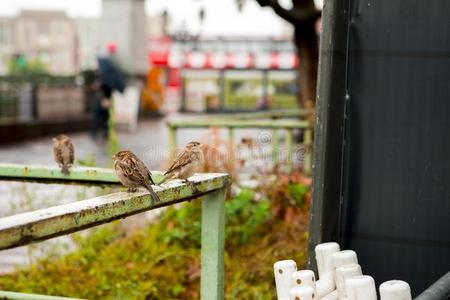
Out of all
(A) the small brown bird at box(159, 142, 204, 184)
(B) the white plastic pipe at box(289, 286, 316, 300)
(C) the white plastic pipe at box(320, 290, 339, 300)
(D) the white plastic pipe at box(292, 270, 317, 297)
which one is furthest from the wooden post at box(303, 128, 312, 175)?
(B) the white plastic pipe at box(289, 286, 316, 300)

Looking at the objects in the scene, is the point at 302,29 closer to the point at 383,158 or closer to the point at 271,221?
the point at 271,221

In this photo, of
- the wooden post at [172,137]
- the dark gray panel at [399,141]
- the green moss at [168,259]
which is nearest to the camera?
the dark gray panel at [399,141]

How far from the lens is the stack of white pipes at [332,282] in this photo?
3.09m

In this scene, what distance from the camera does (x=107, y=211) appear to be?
9.25ft

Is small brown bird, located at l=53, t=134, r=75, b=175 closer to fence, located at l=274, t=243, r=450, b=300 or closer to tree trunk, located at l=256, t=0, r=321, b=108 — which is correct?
fence, located at l=274, t=243, r=450, b=300

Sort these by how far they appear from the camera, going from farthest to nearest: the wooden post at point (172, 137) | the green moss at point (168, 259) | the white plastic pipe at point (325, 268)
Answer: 1. the wooden post at point (172, 137)
2. the green moss at point (168, 259)
3. the white plastic pipe at point (325, 268)

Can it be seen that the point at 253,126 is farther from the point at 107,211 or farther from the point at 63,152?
the point at 107,211

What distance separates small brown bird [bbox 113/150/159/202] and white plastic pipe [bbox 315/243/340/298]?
78 cm

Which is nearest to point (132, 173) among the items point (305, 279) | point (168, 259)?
point (305, 279)

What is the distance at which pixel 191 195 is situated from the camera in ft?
11.5

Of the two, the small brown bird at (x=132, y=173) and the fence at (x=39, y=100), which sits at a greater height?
the small brown bird at (x=132, y=173)

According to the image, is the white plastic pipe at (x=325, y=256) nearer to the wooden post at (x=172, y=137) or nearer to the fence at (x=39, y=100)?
the wooden post at (x=172, y=137)

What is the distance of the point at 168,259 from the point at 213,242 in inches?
140

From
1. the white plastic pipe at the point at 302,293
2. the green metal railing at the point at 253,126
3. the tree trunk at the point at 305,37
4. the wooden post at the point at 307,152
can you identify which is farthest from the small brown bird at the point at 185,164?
the tree trunk at the point at 305,37
